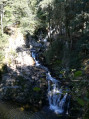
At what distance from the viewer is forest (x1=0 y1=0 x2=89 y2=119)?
36.2 feet

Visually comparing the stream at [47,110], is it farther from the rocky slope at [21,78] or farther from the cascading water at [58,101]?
the rocky slope at [21,78]

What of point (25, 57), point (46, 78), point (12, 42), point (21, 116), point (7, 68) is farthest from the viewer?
point (12, 42)

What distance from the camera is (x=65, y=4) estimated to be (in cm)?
1361

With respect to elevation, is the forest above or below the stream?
above

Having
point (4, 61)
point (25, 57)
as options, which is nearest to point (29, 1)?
point (25, 57)

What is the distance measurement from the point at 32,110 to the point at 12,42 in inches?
462

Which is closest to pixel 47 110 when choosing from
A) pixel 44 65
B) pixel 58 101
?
pixel 58 101

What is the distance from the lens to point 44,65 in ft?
56.6

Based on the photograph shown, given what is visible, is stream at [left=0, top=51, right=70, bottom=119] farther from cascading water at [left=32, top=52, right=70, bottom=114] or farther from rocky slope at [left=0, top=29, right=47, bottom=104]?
rocky slope at [left=0, top=29, right=47, bottom=104]

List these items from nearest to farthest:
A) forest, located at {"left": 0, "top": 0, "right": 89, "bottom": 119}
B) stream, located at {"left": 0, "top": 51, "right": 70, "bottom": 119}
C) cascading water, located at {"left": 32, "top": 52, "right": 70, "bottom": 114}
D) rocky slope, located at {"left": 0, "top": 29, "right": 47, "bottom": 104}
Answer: stream, located at {"left": 0, "top": 51, "right": 70, "bottom": 119}
forest, located at {"left": 0, "top": 0, "right": 89, "bottom": 119}
cascading water, located at {"left": 32, "top": 52, "right": 70, "bottom": 114}
rocky slope, located at {"left": 0, "top": 29, "right": 47, "bottom": 104}

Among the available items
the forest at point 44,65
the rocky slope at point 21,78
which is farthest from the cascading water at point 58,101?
the rocky slope at point 21,78

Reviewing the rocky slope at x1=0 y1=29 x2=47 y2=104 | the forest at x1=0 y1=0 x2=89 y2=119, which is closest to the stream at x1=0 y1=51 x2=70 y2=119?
the forest at x1=0 y1=0 x2=89 y2=119

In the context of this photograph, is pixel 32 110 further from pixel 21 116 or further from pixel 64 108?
pixel 64 108

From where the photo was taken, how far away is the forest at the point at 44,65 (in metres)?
11.0
